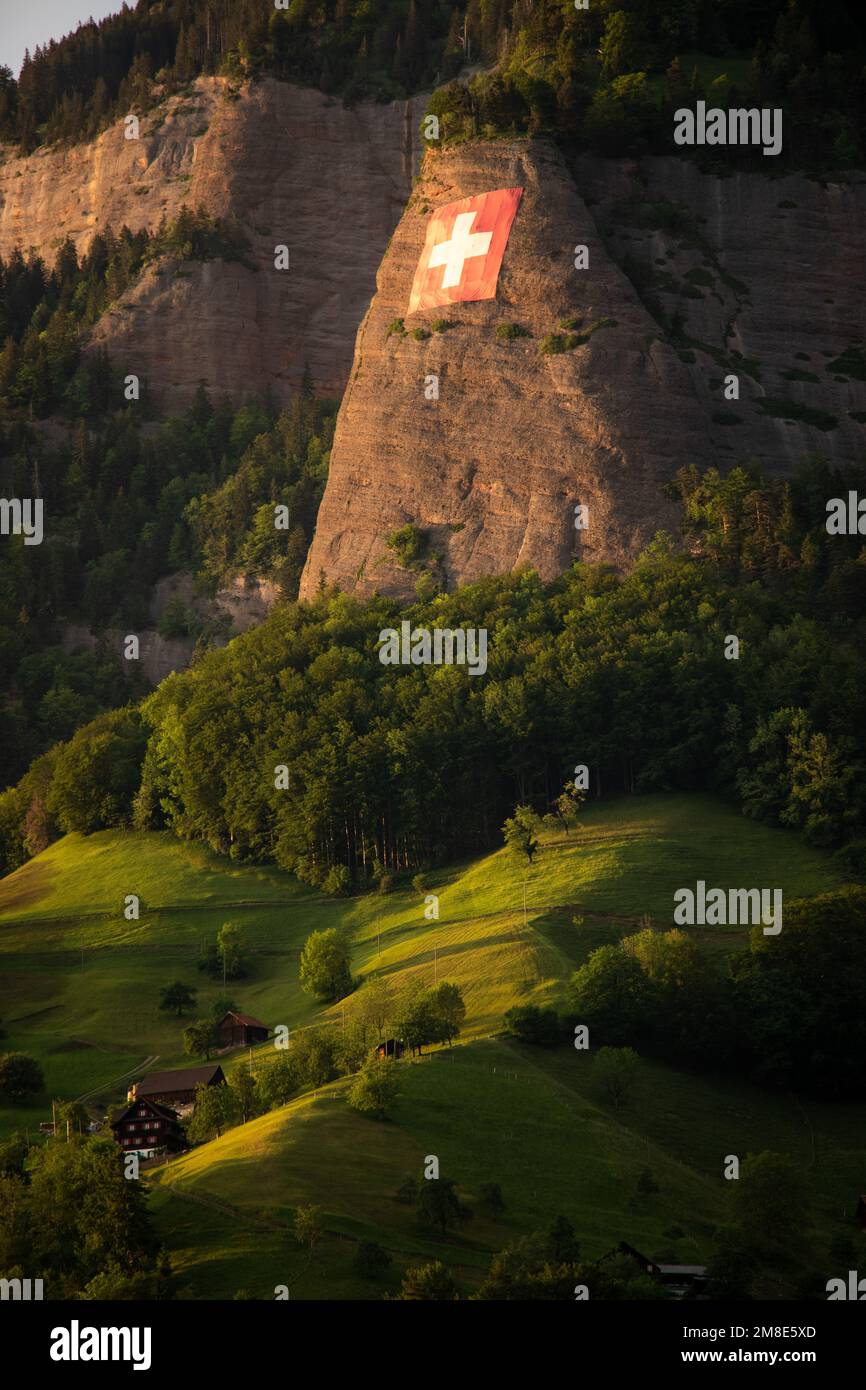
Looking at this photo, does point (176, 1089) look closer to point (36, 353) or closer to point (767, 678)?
point (767, 678)

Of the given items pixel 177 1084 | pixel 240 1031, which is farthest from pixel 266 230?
pixel 177 1084

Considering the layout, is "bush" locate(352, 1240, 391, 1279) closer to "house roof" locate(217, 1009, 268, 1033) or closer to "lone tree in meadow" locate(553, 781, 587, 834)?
"house roof" locate(217, 1009, 268, 1033)

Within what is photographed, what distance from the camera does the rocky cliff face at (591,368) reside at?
11825cm

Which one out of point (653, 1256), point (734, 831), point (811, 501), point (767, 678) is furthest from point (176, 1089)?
point (811, 501)

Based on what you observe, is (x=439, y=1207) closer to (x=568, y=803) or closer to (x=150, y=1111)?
(x=150, y=1111)

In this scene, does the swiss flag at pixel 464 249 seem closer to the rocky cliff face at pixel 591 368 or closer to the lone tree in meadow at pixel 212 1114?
the rocky cliff face at pixel 591 368

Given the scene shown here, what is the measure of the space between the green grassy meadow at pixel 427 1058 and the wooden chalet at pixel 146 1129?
2430mm

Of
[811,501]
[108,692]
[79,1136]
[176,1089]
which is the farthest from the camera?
[108,692]

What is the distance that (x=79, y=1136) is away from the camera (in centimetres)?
6569

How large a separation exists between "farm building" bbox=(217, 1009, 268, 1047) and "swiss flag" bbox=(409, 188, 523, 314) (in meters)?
55.5

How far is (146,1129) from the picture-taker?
73.2 meters

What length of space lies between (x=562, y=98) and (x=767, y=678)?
45.2 metres

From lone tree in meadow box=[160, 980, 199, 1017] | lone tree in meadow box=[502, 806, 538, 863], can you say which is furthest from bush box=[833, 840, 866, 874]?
lone tree in meadow box=[160, 980, 199, 1017]

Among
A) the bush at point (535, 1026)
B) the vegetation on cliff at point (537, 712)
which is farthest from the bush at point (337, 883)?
the bush at point (535, 1026)
